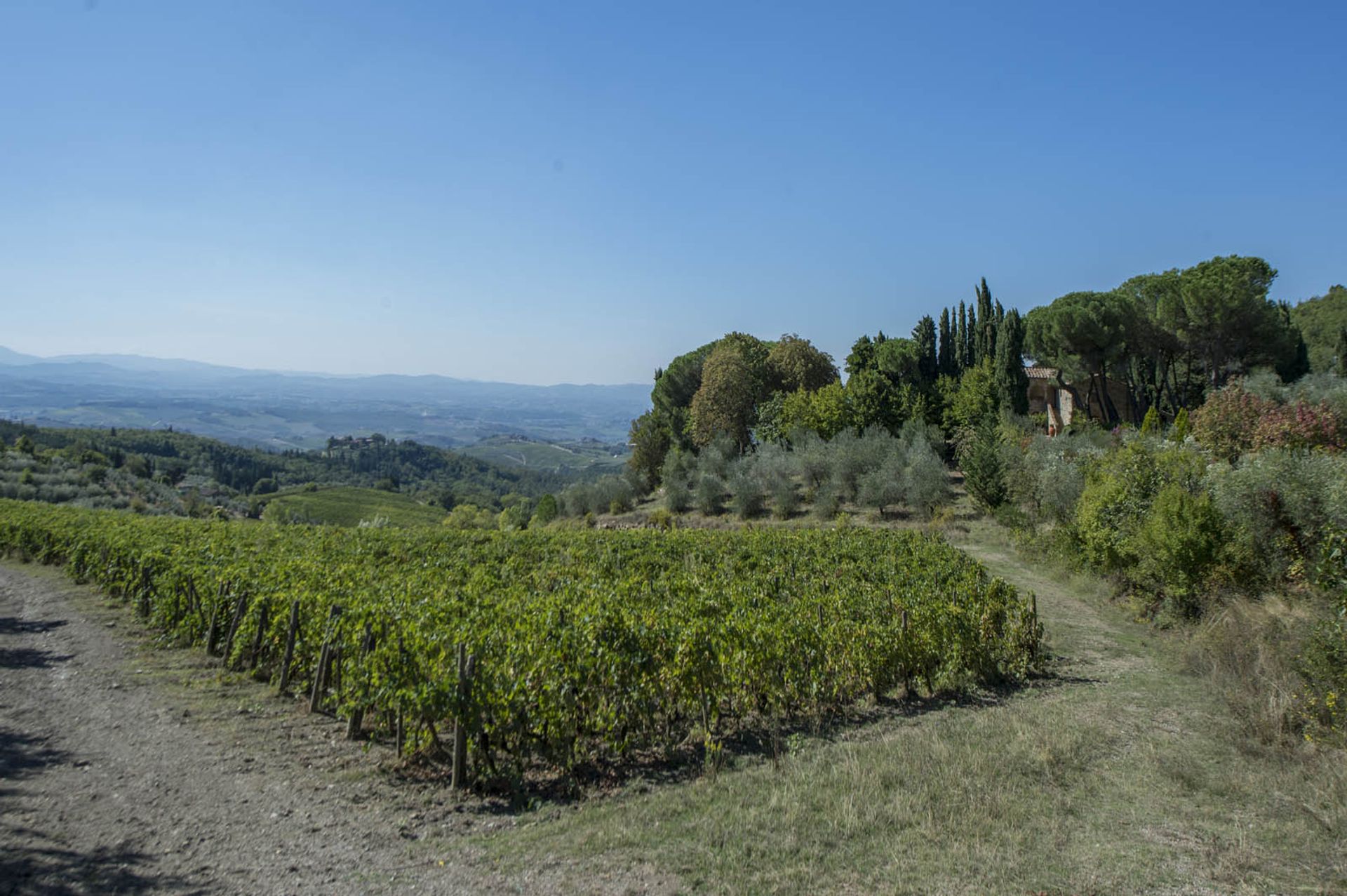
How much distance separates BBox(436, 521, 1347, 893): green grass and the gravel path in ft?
2.75

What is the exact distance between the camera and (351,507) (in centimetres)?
8412

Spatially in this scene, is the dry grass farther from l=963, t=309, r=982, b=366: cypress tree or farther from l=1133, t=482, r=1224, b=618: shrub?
l=963, t=309, r=982, b=366: cypress tree

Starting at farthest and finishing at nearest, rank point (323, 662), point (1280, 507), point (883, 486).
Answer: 1. point (883, 486)
2. point (1280, 507)
3. point (323, 662)

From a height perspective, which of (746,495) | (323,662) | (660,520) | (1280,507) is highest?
(1280,507)

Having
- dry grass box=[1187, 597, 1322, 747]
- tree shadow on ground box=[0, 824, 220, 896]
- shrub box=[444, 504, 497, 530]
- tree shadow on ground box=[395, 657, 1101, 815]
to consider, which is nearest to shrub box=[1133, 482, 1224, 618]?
dry grass box=[1187, 597, 1322, 747]

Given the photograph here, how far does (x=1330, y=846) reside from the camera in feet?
17.1

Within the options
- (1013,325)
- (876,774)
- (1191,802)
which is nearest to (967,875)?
(876,774)

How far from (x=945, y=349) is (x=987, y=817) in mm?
43844

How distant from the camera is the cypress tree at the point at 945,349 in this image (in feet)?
148

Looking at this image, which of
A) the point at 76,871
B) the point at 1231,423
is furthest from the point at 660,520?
the point at 76,871

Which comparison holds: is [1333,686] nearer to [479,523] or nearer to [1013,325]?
[1013,325]

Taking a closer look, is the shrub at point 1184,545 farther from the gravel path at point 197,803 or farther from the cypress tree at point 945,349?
the cypress tree at point 945,349

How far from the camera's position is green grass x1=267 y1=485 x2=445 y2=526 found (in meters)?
74.2

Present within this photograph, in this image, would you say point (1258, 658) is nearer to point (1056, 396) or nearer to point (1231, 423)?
point (1231, 423)
